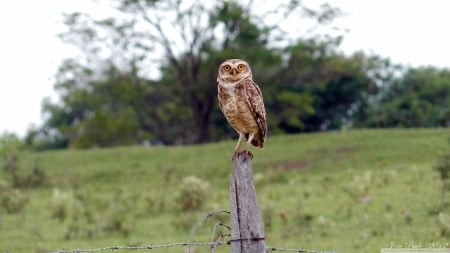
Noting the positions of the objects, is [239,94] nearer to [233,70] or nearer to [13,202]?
[233,70]

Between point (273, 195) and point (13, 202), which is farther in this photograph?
point (273, 195)

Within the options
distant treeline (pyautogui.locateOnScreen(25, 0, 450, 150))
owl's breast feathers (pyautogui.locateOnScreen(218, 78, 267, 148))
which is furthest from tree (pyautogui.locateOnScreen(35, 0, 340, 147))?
owl's breast feathers (pyautogui.locateOnScreen(218, 78, 267, 148))

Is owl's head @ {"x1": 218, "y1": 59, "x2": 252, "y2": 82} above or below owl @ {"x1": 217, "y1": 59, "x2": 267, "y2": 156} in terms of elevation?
above

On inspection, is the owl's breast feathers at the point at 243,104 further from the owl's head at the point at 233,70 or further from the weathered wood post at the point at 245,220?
the weathered wood post at the point at 245,220

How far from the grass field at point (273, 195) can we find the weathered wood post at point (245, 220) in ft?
7.87

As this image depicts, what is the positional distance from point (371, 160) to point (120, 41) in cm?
1263

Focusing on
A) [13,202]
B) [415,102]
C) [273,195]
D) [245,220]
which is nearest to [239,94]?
[245,220]

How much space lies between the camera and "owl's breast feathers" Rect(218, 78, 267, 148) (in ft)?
20.8

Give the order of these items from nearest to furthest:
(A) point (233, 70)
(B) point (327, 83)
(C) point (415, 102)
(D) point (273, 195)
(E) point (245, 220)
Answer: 1. (E) point (245, 220)
2. (A) point (233, 70)
3. (D) point (273, 195)
4. (C) point (415, 102)
5. (B) point (327, 83)

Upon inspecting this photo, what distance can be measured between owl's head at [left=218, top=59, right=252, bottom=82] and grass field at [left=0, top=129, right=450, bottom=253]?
6.56 feet

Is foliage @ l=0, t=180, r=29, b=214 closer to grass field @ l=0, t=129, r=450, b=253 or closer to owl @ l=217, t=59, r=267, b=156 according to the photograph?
grass field @ l=0, t=129, r=450, b=253

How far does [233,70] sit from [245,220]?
4.01 ft

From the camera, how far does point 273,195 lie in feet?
57.4

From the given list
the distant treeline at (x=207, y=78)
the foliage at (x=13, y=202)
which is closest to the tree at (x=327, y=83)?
the distant treeline at (x=207, y=78)
